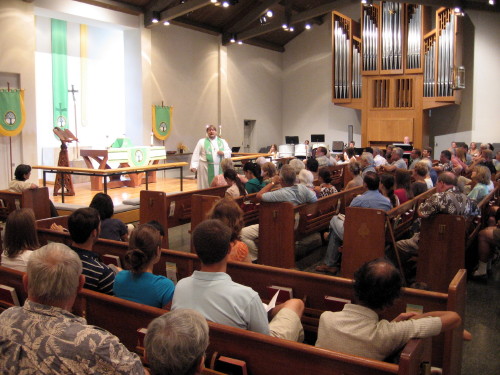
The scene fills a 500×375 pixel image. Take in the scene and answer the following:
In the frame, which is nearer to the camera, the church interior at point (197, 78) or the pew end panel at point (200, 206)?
the pew end panel at point (200, 206)

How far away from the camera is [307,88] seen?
1533 cm

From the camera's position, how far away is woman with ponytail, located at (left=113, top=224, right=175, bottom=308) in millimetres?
2334

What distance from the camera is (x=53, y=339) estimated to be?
1.41 metres

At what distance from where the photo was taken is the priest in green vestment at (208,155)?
7957mm

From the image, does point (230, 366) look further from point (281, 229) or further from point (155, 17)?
point (155, 17)

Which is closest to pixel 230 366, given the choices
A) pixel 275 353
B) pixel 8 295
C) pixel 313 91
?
pixel 275 353

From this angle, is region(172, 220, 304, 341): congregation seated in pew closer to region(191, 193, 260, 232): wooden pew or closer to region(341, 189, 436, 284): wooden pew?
region(341, 189, 436, 284): wooden pew

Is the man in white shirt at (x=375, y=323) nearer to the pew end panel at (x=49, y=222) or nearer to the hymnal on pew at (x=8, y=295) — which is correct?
the hymnal on pew at (x=8, y=295)

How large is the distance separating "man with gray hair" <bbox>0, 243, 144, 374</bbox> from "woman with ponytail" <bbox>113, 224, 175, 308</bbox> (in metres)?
0.80

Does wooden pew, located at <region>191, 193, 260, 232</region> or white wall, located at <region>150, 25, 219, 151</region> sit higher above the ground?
white wall, located at <region>150, 25, 219, 151</region>

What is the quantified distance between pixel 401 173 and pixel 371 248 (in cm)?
Result: 160

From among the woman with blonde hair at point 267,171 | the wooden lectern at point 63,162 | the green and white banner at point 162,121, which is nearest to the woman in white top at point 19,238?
the woman with blonde hair at point 267,171

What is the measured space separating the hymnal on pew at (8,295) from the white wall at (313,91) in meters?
12.5

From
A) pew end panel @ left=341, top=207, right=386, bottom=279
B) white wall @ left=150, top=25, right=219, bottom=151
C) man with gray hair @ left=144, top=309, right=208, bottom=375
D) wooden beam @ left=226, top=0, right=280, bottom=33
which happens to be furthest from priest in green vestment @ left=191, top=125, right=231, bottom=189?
man with gray hair @ left=144, top=309, right=208, bottom=375
